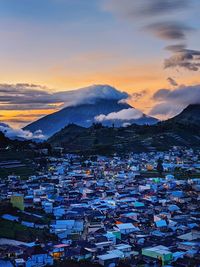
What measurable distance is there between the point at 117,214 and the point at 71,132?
7807 centimetres

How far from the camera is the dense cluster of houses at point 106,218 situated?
17.0m

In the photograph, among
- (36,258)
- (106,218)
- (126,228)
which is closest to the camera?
(36,258)

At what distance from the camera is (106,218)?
925 inches

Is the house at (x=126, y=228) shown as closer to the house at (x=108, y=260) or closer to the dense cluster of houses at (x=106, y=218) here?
the dense cluster of houses at (x=106, y=218)

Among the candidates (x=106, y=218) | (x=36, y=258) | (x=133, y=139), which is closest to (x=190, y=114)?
(x=133, y=139)

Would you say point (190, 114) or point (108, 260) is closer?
point (108, 260)

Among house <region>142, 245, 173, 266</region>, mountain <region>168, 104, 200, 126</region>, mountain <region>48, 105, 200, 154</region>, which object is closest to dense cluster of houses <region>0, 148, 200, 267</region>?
house <region>142, 245, 173, 266</region>

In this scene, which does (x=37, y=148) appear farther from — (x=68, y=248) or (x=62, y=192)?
(x=68, y=248)

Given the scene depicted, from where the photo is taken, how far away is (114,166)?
5003cm

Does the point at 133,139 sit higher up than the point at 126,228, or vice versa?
the point at 133,139

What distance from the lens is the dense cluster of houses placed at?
55.6ft

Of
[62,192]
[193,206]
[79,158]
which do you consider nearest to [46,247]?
[193,206]

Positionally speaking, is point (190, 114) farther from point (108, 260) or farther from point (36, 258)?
point (36, 258)

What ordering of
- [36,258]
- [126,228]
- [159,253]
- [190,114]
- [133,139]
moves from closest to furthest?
[36,258] < [159,253] < [126,228] < [133,139] < [190,114]
